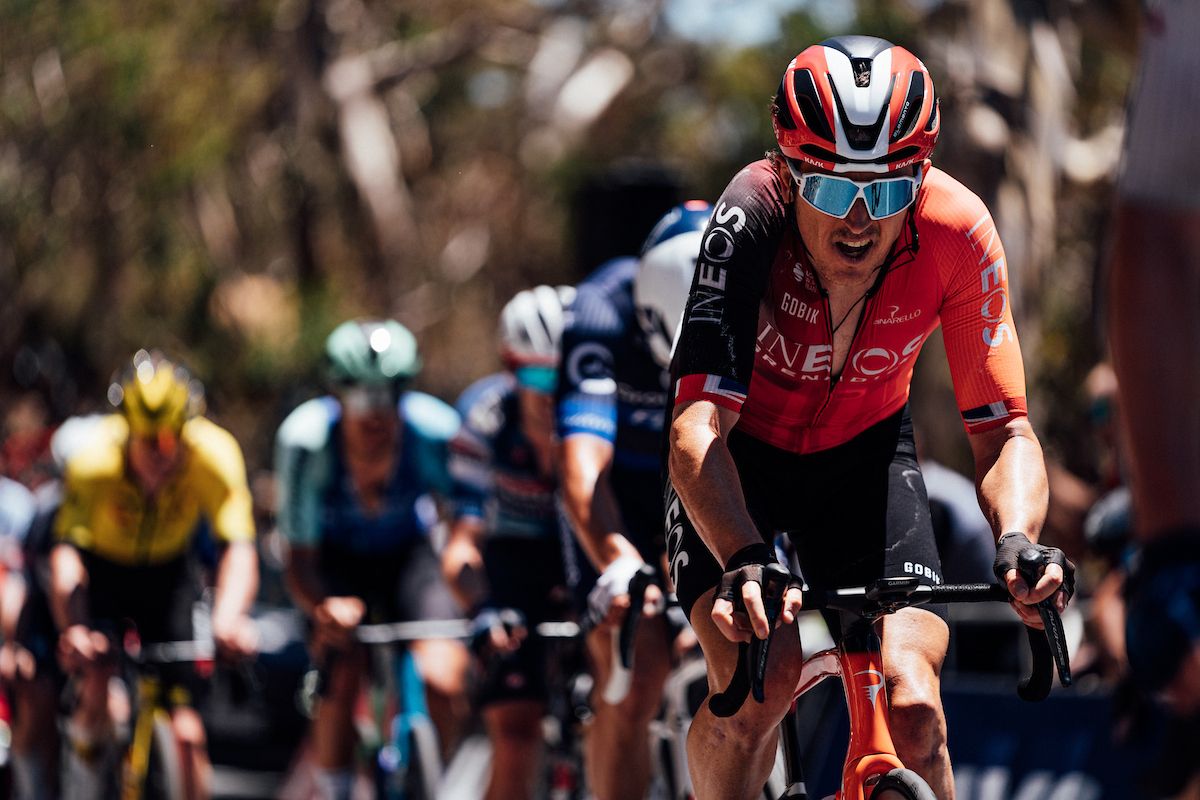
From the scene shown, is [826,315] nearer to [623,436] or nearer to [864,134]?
[864,134]

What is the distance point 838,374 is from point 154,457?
16.6 feet

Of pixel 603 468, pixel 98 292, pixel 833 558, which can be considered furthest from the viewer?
pixel 98 292

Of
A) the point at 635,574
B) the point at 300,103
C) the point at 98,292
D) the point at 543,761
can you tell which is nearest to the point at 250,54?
the point at 300,103

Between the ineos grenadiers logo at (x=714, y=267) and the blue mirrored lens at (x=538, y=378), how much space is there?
11.0 feet

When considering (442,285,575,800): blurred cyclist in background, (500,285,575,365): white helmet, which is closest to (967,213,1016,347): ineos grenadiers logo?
(442,285,575,800): blurred cyclist in background

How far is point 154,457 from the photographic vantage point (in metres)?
8.55

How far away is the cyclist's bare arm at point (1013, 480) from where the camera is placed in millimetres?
3762

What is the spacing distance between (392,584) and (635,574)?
12.2 feet

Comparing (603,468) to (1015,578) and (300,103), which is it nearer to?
(1015,578)

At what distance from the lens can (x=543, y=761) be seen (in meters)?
7.11

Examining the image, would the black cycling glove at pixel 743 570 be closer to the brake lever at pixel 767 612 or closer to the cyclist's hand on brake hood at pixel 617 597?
the brake lever at pixel 767 612

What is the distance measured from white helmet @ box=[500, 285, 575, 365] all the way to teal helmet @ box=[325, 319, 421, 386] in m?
0.48

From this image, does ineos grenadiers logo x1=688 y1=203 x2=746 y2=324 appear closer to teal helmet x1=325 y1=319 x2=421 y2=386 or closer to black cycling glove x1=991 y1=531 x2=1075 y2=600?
black cycling glove x1=991 y1=531 x2=1075 y2=600

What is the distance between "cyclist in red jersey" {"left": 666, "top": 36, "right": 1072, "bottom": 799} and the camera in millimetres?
3814
